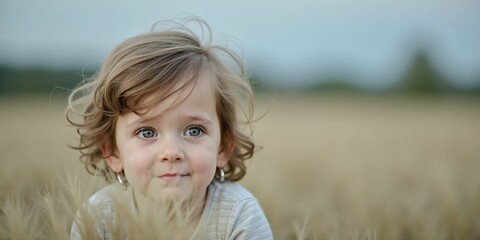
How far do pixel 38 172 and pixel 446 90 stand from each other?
43046mm

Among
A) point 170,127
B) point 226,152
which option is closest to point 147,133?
point 170,127

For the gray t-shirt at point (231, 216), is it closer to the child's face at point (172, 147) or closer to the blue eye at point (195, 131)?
the child's face at point (172, 147)

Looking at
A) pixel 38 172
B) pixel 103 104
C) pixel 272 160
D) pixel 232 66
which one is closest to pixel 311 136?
pixel 272 160

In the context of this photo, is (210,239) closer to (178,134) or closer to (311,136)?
(178,134)

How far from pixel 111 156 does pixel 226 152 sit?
0.53m

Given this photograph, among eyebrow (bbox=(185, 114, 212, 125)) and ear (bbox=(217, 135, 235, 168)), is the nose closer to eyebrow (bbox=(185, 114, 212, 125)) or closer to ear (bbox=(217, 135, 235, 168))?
eyebrow (bbox=(185, 114, 212, 125))

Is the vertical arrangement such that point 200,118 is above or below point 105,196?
above

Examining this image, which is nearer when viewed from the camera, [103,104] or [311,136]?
[103,104]

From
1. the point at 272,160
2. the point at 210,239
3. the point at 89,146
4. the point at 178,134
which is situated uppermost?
the point at 178,134

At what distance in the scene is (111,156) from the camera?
215 cm

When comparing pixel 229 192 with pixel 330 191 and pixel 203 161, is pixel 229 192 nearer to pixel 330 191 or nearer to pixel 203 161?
pixel 203 161

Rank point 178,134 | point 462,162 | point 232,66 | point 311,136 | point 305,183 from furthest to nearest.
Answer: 1. point 311,136
2. point 462,162
3. point 305,183
4. point 232,66
5. point 178,134

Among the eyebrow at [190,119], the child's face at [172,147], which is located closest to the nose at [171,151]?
the child's face at [172,147]

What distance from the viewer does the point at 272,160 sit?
527cm
